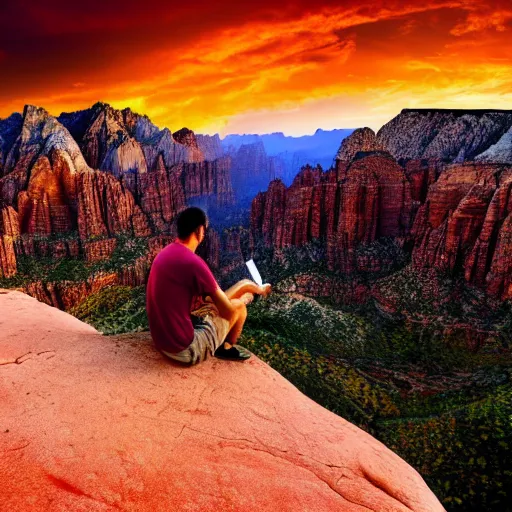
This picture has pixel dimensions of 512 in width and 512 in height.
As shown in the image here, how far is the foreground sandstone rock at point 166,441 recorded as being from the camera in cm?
384

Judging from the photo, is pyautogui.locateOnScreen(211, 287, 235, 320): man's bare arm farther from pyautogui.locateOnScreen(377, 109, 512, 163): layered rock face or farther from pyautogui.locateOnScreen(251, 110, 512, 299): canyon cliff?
pyautogui.locateOnScreen(377, 109, 512, 163): layered rock face

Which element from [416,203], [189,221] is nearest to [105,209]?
[416,203]

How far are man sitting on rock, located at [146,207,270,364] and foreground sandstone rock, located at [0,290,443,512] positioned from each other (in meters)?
0.48

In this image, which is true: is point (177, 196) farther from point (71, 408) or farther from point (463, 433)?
point (71, 408)

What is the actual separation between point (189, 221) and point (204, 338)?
7.43ft

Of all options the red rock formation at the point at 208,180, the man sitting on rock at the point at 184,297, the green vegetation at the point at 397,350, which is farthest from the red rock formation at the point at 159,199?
the man sitting on rock at the point at 184,297

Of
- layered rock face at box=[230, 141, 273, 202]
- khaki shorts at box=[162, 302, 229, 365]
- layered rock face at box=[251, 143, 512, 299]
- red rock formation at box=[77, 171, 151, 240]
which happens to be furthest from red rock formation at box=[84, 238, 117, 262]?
layered rock face at box=[230, 141, 273, 202]

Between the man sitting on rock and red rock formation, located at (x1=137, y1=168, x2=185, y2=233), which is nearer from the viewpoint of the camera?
the man sitting on rock

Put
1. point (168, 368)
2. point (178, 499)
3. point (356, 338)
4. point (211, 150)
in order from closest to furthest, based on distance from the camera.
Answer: point (178, 499), point (168, 368), point (356, 338), point (211, 150)

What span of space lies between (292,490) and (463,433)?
17216mm

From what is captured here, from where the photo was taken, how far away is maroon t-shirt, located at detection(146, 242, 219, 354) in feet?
19.3

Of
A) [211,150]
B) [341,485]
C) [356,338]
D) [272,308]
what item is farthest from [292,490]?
[211,150]

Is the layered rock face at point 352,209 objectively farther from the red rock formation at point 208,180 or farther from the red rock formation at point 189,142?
the red rock formation at point 189,142

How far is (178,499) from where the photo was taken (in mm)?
3830
